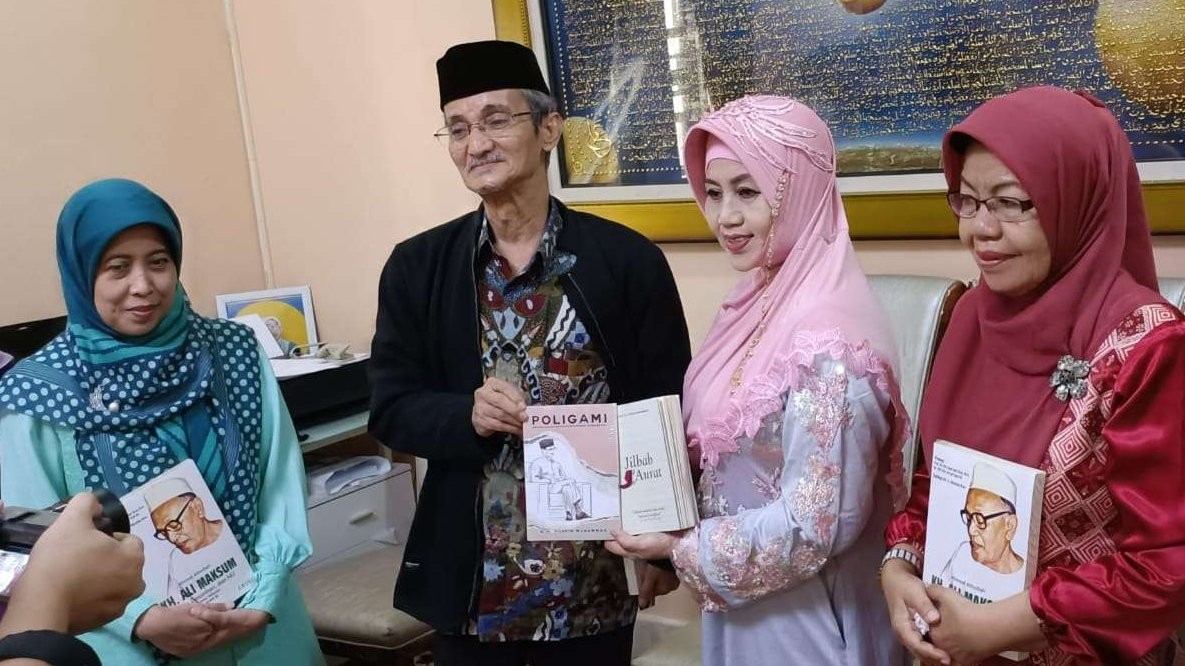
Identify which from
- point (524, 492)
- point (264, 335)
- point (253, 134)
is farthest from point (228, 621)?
point (253, 134)

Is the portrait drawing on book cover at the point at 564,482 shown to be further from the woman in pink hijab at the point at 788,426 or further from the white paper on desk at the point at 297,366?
the white paper on desk at the point at 297,366

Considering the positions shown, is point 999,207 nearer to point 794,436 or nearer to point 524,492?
point 794,436

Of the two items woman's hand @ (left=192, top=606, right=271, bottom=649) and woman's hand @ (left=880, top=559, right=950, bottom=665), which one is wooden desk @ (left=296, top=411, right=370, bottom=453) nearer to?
woman's hand @ (left=192, top=606, right=271, bottom=649)

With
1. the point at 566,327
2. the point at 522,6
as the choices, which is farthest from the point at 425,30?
the point at 566,327

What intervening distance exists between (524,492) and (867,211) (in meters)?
1.03

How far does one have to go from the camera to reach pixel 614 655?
1.76 m

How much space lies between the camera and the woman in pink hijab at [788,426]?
54.7 inches

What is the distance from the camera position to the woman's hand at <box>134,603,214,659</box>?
1682 millimetres

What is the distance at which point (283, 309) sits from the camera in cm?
338

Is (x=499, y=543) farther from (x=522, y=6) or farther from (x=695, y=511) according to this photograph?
(x=522, y=6)

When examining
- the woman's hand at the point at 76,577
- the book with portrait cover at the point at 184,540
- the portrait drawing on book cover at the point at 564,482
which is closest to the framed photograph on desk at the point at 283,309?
the book with portrait cover at the point at 184,540

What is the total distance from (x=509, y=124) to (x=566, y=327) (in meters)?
0.35

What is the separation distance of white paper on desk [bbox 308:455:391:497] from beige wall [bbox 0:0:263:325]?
71 centimetres

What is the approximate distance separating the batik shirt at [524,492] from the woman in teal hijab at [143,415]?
42 cm
